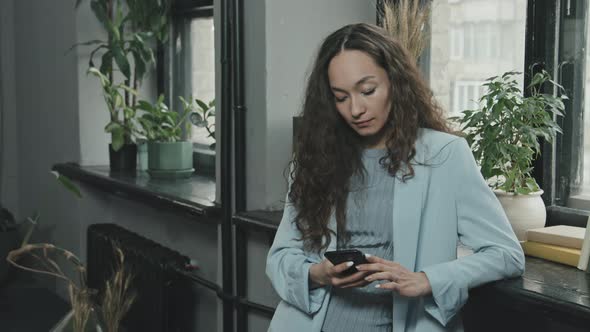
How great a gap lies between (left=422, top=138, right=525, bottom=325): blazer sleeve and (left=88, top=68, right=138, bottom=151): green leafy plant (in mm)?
2316

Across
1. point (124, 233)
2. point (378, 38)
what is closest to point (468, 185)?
point (378, 38)

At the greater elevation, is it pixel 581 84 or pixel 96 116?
pixel 581 84

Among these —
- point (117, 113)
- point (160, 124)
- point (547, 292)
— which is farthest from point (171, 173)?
point (547, 292)

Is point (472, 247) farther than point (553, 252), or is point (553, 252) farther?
point (553, 252)

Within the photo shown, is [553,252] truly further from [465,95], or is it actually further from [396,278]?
[465,95]

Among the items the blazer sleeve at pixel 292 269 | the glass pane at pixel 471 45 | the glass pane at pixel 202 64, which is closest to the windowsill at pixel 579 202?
the glass pane at pixel 471 45

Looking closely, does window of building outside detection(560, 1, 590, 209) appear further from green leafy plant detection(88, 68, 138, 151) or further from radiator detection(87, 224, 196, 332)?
green leafy plant detection(88, 68, 138, 151)

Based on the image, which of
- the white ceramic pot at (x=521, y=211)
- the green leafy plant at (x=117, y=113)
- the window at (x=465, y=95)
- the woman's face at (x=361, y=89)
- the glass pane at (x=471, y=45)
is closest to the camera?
the woman's face at (x=361, y=89)

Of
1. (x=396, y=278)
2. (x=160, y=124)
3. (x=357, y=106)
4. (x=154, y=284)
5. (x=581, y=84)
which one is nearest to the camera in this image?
(x=396, y=278)

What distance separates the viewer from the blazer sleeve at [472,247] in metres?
1.53

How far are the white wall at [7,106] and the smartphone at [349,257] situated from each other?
12.5 feet

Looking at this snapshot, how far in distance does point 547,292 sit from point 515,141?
553 millimetres

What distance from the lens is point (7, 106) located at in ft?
15.8

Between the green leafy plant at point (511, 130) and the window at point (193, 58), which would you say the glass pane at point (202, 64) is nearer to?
the window at point (193, 58)
